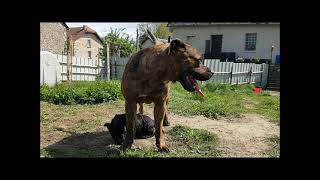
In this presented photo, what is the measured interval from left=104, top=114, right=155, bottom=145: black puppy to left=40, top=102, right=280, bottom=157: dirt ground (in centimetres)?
11

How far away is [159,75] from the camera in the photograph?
13.8ft

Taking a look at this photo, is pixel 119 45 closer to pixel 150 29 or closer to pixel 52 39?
pixel 52 39

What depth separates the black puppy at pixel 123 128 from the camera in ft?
16.0

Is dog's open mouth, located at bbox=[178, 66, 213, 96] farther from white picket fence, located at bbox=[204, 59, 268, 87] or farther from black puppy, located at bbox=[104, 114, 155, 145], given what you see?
white picket fence, located at bbox=[204, 59, 268, 87]

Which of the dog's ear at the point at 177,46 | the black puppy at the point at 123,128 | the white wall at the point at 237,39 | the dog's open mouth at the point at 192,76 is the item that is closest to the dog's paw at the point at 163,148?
the black puppy at the point at 123,128

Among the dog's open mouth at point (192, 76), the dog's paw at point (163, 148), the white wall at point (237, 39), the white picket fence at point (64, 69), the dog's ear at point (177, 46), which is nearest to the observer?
the dog's ear at point (177, 46)

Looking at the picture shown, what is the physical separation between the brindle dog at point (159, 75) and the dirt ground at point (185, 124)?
Answer: 57cm

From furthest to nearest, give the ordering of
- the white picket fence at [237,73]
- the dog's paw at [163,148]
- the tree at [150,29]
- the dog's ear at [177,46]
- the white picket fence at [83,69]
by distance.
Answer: the white picket fence at [237,73], the white picket fence at [83,69], the tree at [150,29], the dog's paw at [163,148], the dog's ear at [177,46]

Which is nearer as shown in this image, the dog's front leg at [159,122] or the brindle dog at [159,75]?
the brindle dog at [159,75]

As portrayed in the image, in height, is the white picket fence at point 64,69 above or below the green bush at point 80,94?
above

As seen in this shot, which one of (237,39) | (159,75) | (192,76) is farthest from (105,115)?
(237,39)

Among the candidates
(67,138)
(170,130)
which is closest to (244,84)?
(170,130)

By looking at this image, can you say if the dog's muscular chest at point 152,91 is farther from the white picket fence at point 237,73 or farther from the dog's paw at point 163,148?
the white picket fence at point 237,73

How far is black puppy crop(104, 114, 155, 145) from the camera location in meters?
4.88
